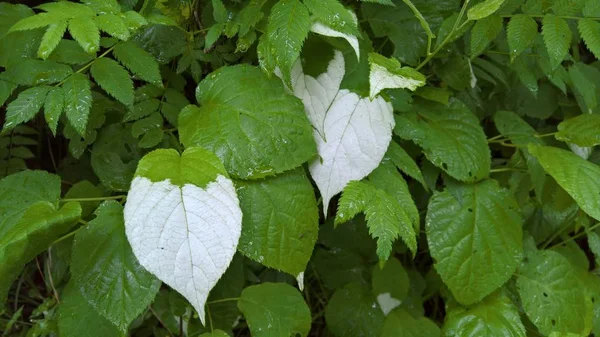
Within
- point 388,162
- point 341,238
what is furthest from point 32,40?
point 341,238

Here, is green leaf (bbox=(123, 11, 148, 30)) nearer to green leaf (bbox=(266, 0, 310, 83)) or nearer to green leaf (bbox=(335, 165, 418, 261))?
green leaf (bbox=(266, 0, 310, 83))

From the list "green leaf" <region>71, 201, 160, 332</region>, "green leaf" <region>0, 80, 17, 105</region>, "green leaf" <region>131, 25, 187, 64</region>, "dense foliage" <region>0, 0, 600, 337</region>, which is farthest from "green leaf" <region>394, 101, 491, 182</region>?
"green leaf" <region>0, 80, 17, 105</region>

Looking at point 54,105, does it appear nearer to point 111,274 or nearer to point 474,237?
point 111,274

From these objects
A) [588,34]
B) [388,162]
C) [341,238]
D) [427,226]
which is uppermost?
[588,34]

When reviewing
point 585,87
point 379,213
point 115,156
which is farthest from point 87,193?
point 585,87

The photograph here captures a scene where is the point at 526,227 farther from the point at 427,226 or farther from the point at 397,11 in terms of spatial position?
the point at 397,11

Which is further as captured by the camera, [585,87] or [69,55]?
[585,87]
